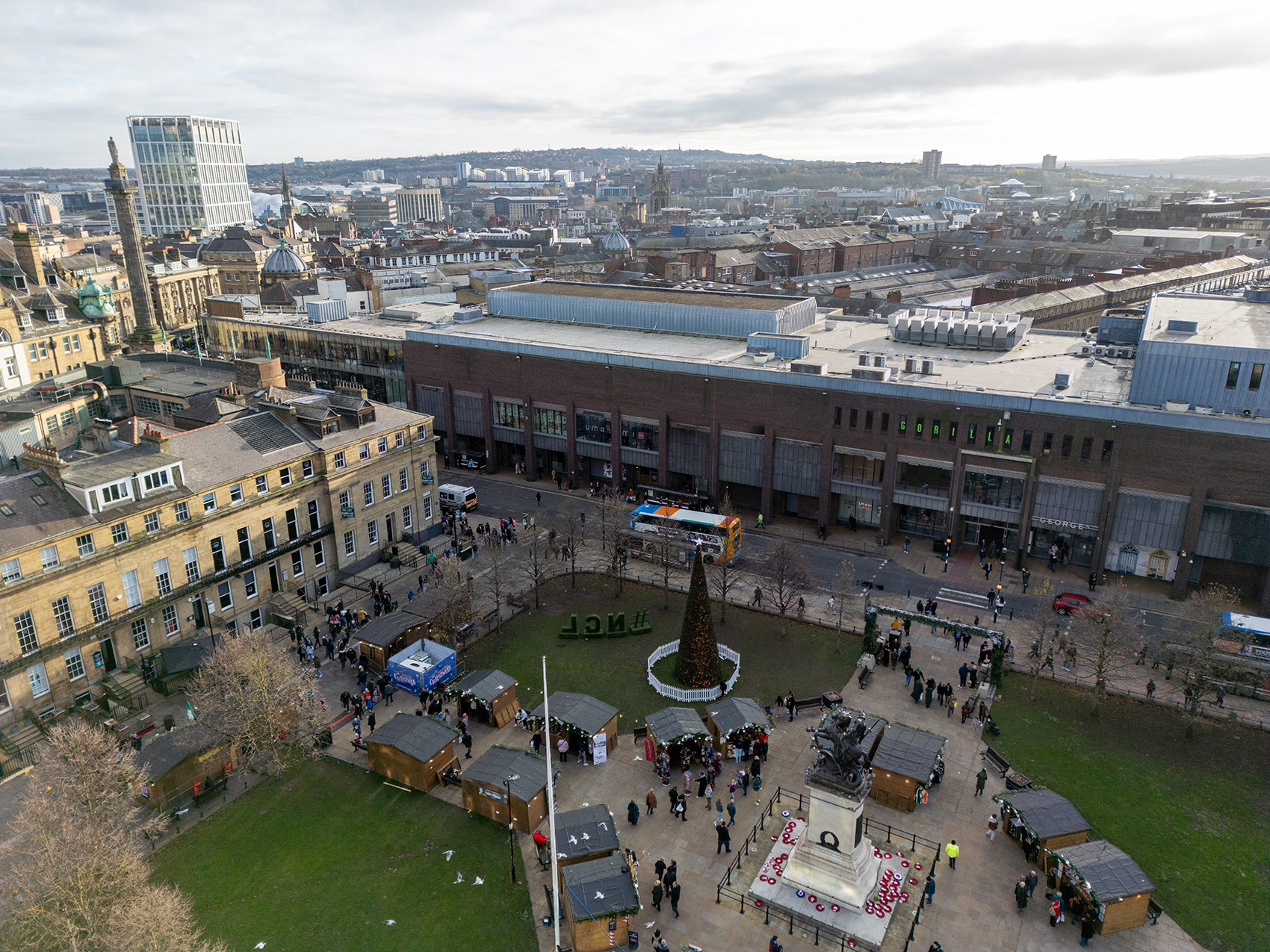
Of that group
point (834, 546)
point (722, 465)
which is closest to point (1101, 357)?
point (834, 546)

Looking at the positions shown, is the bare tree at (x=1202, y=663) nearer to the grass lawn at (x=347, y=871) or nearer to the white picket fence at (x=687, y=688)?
the white picket fence at (x=687, y=688)

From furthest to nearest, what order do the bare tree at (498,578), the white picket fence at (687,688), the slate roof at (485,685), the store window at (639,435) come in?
1. the store window at (639,435)
2. the bare tree at (498,578)
3. the white picket fence at (687,688)
4. the slate roof at (485,685)

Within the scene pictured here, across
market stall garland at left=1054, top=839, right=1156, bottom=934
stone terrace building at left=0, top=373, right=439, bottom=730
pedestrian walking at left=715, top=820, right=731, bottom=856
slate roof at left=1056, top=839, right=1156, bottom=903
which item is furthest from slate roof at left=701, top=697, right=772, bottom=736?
stone terrace building at left=0, top=373, right=439, bottom=730

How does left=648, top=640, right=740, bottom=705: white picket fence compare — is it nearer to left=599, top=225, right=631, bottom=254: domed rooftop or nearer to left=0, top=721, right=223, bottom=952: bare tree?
left=0, top=721, right=223, bottom=952: bare tree

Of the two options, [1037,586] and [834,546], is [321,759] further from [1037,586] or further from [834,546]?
[1037,586]

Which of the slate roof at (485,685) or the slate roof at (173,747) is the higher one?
the slate roof at (173,747)

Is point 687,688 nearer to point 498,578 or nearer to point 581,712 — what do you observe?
point 581,712

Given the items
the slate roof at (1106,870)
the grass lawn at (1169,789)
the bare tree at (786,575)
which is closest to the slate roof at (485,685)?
the bare tree at (786,575)
